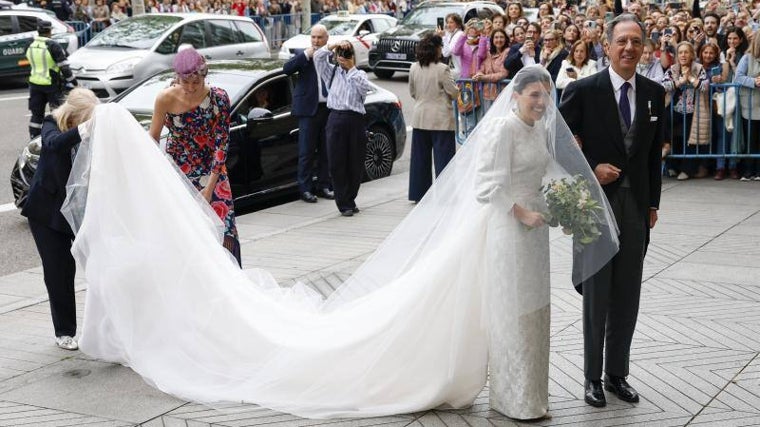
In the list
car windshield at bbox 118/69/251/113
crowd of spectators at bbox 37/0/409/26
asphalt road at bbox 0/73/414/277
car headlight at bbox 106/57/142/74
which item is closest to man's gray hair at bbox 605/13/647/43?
asphalt road at bbox 0/73/414/277

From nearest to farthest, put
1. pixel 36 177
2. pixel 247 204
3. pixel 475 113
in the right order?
pixel 36 177
pixel 247 204
pixel 475 113

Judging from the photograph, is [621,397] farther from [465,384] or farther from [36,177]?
[36,177]

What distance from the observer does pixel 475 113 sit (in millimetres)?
14195

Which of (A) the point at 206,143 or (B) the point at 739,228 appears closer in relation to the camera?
(A) the point at 206,143

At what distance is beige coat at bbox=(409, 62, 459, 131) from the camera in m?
11.4

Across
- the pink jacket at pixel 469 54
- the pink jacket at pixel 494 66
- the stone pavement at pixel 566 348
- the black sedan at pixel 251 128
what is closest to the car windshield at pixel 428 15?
the pink jacket at pixel 469 54

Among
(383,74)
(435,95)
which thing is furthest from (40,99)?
(383,74)

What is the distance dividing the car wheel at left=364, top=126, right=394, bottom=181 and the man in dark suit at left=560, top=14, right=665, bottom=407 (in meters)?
7.70

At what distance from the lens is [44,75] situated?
16.2 metres

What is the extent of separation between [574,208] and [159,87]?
308 inches

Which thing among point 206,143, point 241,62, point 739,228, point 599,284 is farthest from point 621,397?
point 241,62

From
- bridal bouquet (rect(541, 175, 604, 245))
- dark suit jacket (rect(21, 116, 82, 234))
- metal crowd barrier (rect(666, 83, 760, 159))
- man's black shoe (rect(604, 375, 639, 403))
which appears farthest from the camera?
metal crowd barrier (rect(666, 83, 760, 159))

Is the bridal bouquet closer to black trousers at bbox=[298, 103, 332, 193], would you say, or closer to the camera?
the camera

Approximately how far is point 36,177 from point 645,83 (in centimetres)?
372
